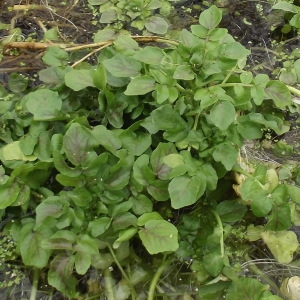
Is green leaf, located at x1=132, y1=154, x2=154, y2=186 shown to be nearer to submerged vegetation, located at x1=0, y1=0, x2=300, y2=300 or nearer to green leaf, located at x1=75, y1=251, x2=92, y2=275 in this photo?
submerged vegetation, located at x1=0, y1=0, x2=300, y2=300

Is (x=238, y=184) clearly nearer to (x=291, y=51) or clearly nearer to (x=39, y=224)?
(x=39, y=224)

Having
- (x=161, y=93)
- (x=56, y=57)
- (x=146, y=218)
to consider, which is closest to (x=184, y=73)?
(x=161, y=93)

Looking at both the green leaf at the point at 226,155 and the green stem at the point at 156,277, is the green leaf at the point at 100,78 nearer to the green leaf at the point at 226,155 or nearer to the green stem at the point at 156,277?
the green leaf at the point at 226,155

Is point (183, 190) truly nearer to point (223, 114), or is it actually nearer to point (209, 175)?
point (209, 175)

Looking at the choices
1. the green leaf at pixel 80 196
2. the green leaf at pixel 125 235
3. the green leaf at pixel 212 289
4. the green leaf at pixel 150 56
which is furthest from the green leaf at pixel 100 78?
the green leaf at pixel 212 289

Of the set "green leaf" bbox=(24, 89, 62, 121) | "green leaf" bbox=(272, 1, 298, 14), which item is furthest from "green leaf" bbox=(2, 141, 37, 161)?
"green leaf" bbox=(272, 1, 298, 14)

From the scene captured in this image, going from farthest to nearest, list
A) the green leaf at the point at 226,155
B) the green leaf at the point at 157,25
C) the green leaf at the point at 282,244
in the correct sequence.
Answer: the green leaf at the point at 157,25 → the green leaf at the point at 282,244 → the green leaf at the point at 226,155

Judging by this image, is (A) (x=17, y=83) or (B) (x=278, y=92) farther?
(A) (x=17, y=83)
